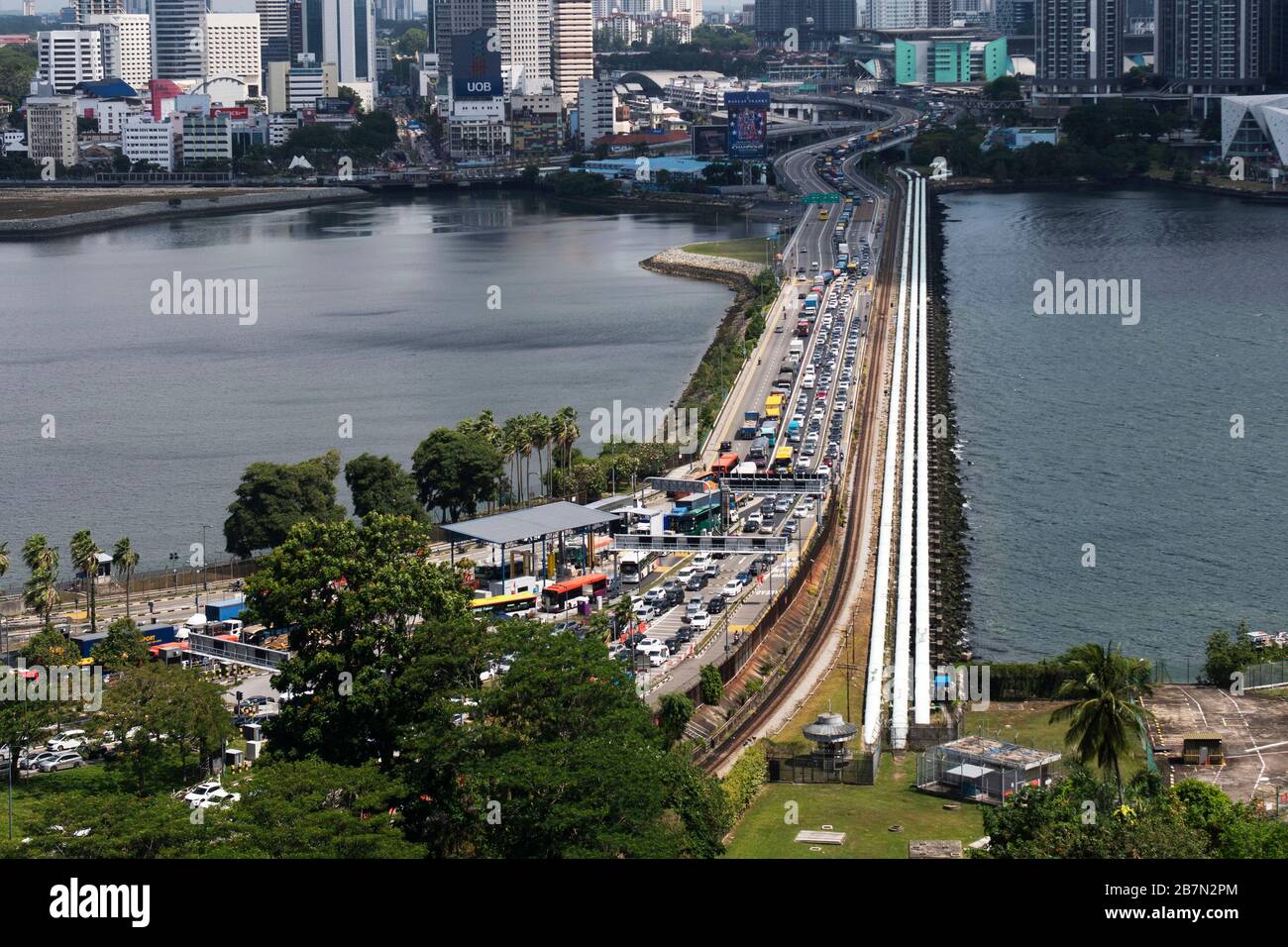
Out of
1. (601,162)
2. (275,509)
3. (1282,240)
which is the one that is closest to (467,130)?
(601,162)

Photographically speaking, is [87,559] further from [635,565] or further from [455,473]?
[455,473]

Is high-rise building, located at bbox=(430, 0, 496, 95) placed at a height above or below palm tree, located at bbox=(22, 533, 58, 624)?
above

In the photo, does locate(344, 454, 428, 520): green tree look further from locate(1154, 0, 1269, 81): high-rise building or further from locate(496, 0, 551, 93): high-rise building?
locate(496, 0, 551, 93): high-rise building

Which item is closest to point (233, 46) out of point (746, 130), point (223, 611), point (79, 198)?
point (79, 198)

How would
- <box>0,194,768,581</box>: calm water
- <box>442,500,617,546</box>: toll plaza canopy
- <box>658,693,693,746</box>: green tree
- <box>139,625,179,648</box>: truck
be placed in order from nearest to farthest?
<box>658,693,693,746</box>: green tree, <box>139,625,179,648</box>: truck, <box>442,500,617,546</box>: toll plaza canopy, <box>0,194,768,581</box>: calm water

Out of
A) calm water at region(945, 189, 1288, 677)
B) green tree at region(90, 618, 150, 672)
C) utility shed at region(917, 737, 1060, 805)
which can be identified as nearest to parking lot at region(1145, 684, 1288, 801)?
utility shed at region(917, 737, 1060, 805)

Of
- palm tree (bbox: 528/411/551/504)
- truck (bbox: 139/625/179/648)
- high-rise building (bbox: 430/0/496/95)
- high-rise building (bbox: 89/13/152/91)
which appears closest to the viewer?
truck (bbox: 139/625/179/648)
